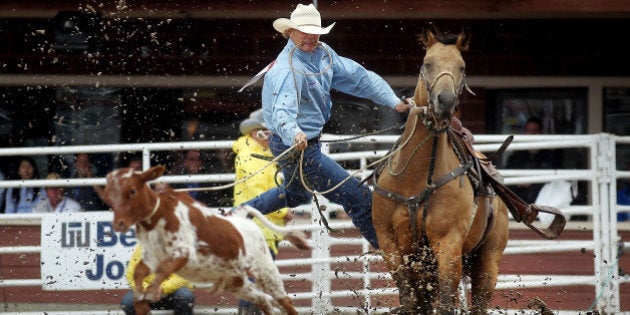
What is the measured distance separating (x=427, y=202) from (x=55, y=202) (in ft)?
16.0

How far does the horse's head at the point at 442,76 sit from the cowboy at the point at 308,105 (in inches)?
19.1

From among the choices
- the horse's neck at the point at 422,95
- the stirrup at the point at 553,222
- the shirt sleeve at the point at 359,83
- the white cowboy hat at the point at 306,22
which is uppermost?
the white cowboy hat at the point at 306,22

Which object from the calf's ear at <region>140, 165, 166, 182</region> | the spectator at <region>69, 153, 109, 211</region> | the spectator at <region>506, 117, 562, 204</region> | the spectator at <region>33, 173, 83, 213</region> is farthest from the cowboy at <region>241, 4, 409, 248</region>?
the spectator at <region>506, 117, 562, 204</region>

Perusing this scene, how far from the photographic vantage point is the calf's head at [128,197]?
597 centimetres

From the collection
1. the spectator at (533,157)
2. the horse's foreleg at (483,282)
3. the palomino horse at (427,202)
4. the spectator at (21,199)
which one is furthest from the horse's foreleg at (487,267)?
the spectator at (21,199)

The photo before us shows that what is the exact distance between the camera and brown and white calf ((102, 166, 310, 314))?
6.03 metres

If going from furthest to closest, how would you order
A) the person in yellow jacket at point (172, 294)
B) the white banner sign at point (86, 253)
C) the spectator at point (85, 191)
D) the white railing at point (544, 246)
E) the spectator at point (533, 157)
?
the spectator at point (533, 157) → the spectator at point (85, 191) → the white railing at point (544, 246) → the white banner sign at point (86, 253) → the person in yellow jacket at point (172, 294)

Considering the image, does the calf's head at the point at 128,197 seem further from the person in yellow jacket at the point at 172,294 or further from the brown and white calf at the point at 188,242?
the person in yellow jacket at the point at 172,294

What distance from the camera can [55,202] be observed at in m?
11.4

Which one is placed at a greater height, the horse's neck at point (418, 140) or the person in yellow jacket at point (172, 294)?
the horse's neck at point (418, 140)

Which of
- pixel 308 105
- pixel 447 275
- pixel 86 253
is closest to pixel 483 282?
pixel 447 275

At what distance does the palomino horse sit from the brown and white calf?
3.65 ft

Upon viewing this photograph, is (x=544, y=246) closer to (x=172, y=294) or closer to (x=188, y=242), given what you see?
(x=172, y=294)

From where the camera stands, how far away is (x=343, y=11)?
12.0m
